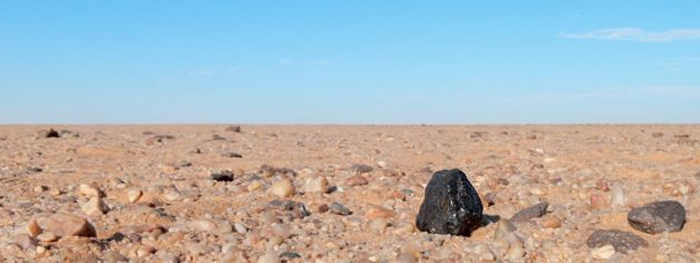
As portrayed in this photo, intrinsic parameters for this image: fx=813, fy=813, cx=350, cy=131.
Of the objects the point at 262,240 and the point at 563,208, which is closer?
the point at 262,240

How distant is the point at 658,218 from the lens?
4.41m

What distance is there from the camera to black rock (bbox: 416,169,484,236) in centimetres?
445

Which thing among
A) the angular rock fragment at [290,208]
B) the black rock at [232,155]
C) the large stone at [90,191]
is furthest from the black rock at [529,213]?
the black rock at [232,155]

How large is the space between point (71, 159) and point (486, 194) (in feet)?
14.9

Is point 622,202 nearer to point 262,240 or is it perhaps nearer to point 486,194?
point 486,194

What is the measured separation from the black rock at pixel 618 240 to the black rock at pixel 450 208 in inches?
25.4

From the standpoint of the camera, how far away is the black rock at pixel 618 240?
4.07 m

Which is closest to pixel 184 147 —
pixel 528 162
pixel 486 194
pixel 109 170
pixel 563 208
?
pixel 109 170

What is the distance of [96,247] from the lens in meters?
4.05

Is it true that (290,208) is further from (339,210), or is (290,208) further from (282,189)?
(282,189)

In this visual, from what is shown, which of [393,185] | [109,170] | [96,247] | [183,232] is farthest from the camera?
[109,170]

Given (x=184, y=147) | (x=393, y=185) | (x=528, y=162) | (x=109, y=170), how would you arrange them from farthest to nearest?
(x=184, y=147) < (x=528, y=162) < (x=109, y=170) < (x=393, y=185)

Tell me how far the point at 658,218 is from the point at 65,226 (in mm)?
3136

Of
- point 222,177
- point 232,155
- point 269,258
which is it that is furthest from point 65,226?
point 232,155
